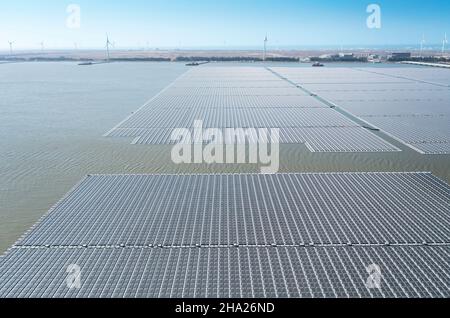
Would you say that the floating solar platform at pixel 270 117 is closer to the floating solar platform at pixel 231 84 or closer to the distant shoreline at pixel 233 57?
the floating solar platform at pixel 231 84

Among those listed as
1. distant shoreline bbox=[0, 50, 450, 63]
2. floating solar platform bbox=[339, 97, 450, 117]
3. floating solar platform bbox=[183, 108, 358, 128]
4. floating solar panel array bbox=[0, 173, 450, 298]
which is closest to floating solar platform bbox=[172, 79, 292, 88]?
floating solar platform bbox=[339, 97, 450, 117]

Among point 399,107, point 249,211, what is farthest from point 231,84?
point 249,211

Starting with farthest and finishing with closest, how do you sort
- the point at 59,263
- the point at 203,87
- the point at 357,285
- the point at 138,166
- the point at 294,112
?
the point at 203,87 < the point at 294,112 < the point at 138,166 < the point at 59,263 < the point at 357,285

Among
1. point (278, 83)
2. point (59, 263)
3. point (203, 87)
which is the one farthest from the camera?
point (278, 83)

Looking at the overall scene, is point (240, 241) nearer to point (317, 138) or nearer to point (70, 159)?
point (70, 159)

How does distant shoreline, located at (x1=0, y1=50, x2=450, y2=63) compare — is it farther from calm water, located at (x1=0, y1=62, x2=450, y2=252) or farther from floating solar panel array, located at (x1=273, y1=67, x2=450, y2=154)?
calm water, located at (x1=0, y1=62, x2=450, y2=252)
